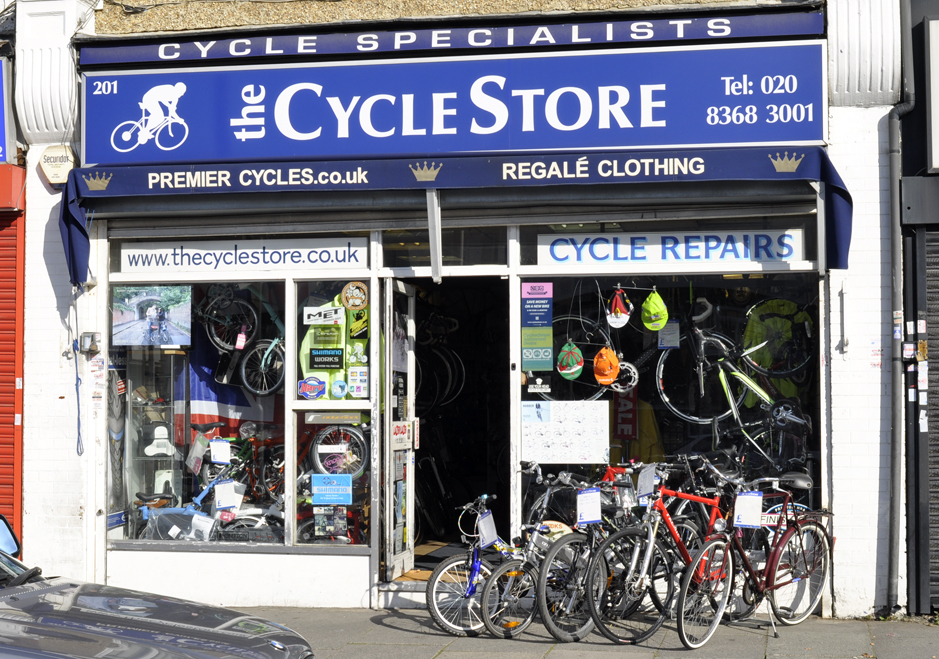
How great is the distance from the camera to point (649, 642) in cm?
679

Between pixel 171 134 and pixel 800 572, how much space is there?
6546 mm

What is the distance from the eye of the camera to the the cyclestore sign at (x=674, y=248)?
7.81 meters

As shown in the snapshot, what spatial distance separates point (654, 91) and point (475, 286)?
4000 millimetres

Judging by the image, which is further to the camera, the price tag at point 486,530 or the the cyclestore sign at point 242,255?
the the cyclestore sign at point 242,255

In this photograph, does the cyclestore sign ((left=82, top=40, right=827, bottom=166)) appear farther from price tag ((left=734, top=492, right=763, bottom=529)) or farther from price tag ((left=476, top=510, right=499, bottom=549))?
price tag ((left=476, top=510, right=499, bottom=549))

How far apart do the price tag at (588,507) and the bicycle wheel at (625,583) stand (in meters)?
0.29

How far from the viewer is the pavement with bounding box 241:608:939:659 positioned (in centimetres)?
646

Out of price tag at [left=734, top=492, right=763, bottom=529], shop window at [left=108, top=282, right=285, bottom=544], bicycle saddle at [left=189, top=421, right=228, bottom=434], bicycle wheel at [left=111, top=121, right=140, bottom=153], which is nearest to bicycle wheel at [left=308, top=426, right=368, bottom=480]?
shop window at [left=108, top=282, right=285, bottom=544]

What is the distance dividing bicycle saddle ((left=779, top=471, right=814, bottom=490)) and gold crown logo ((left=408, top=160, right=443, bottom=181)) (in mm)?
3816

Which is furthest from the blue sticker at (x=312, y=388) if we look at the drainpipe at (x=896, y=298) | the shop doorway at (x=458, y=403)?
the drainpipe at (x=896, y=298)

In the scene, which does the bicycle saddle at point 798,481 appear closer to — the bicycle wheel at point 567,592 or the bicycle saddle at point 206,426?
the bicycle wheel at point 567,592

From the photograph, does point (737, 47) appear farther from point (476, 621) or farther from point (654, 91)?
point (476, 621)

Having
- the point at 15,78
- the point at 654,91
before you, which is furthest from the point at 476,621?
the point at 15,78

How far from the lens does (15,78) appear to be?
344 inches
